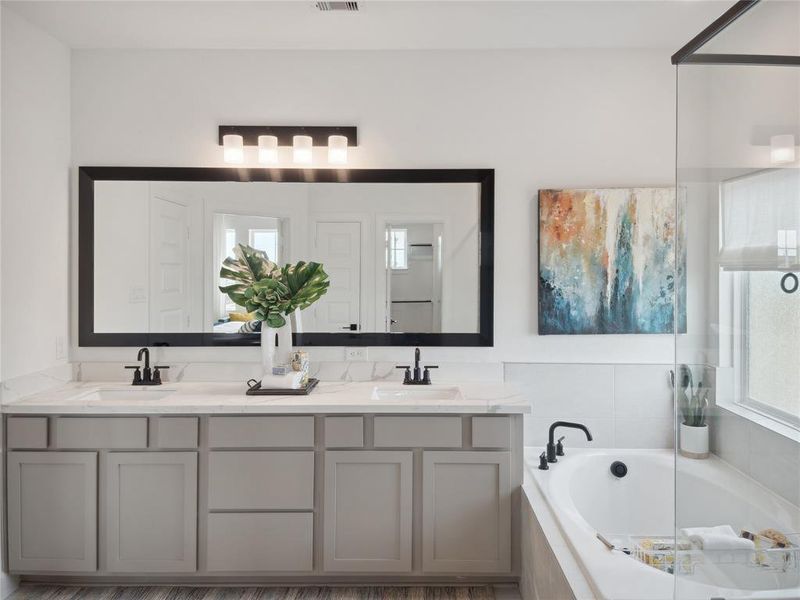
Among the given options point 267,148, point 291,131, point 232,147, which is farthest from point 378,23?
point 232,147

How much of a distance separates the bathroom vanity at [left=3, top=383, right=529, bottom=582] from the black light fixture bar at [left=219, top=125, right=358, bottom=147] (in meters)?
1.39

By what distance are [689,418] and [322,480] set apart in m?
1.63

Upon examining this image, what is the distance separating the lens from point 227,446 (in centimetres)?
245

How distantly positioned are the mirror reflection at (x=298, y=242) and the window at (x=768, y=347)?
180 centimetres

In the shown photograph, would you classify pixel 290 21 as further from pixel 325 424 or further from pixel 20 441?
pixel 20 441

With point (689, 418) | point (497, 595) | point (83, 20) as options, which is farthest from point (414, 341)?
point (83, 20)

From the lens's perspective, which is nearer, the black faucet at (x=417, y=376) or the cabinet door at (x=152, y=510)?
the cabinet door at (x=152, y=510)

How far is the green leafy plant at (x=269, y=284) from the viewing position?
104 inches

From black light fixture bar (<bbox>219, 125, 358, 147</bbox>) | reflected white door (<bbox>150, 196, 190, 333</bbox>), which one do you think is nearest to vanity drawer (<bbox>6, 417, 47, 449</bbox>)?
reflected white door (<bbox>150, 196, 190, 333</bbox>)

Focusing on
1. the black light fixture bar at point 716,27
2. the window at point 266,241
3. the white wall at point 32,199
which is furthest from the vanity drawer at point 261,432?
the black light fixture bar at point 716,27

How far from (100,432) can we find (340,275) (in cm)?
133

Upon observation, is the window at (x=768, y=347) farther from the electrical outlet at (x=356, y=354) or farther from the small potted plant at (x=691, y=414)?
the electrical outlet at (x=356, y=354)

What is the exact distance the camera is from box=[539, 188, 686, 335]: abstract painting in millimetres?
2865

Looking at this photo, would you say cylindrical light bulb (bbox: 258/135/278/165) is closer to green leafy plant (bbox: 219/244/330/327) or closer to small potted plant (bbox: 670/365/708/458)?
green leafy plant (bbox: 219/244/330/327)
